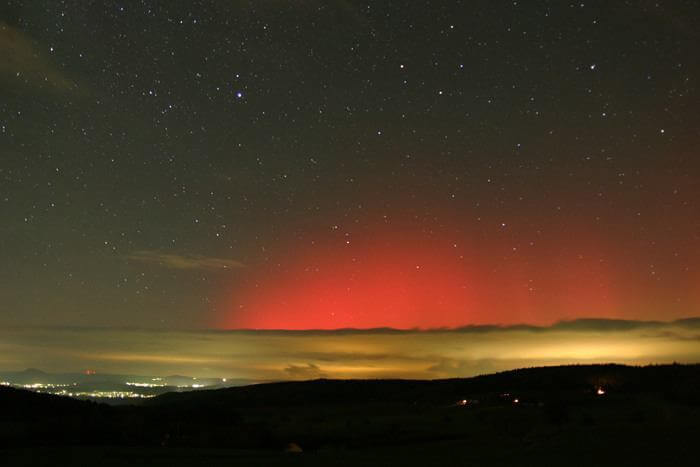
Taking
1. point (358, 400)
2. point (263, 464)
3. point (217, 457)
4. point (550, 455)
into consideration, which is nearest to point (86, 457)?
point (217, 457)

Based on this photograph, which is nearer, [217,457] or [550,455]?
[550,455]

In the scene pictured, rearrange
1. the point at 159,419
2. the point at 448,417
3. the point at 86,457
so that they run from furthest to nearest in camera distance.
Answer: the point at 448,417 → the point at 159,419 → the point at 86,457

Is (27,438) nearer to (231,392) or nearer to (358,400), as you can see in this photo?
(358,400)

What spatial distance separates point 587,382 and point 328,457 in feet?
203

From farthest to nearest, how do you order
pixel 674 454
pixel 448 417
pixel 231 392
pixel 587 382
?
pixel 231 392 < pixel 587 382 < pixel 448 417 < pixel 674 454

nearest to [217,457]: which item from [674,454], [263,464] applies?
[263,464]

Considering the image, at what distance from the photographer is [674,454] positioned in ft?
52.9

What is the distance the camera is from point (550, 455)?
1705cm

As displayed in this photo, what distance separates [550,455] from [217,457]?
9.00 metres

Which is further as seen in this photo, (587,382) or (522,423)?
(587,382)

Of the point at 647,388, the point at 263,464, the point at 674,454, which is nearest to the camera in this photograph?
the point at 674,454

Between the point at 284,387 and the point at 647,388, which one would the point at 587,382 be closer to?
the point at 647,388

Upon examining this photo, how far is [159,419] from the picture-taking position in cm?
3831

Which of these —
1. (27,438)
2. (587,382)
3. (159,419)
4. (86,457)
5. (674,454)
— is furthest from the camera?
(587,382)
